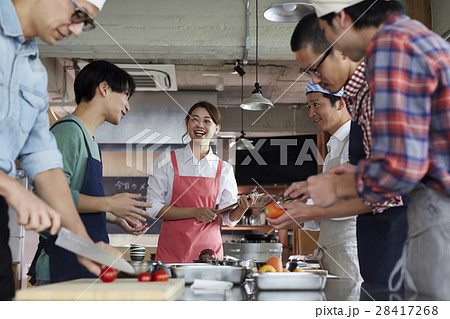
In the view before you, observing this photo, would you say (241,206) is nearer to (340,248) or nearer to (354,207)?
(340,248)

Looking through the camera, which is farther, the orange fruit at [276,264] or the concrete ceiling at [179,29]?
the concrete ceiling at [179,29]

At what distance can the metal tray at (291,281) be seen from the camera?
1.20 m

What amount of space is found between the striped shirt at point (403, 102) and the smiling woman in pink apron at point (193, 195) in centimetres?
188

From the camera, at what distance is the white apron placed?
2.36 metres

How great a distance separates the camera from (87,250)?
3.70 feet

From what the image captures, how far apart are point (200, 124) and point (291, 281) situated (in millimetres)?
2043

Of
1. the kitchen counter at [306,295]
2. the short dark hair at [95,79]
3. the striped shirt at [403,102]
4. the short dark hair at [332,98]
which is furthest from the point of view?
the short dark hair at [332,98]

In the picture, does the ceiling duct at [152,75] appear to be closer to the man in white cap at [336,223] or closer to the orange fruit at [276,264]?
the man in white cap at [336,223]

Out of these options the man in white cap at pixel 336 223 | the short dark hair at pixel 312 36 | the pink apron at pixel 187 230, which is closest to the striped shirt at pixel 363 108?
the short dark hair at pixel 312 36

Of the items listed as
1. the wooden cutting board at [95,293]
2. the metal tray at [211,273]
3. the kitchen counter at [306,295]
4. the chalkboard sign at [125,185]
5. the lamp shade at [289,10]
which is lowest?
the chalkboard sign at [125,185]

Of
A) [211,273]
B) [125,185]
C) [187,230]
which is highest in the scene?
[211,273]

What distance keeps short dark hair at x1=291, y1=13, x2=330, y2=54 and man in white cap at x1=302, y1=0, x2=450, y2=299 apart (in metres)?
0.51

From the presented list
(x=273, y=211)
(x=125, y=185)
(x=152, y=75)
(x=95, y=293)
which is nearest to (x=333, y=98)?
(x=273, y=211)

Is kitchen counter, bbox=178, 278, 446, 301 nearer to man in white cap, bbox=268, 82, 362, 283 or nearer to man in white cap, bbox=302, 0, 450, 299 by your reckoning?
man in white cap, bbox=302, 0, 450, 299
